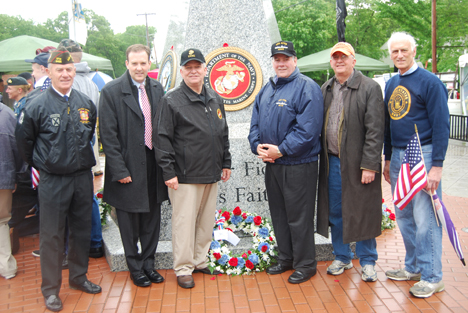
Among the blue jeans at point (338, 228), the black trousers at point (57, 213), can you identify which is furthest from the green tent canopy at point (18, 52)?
the blue jeans at point (338, 228)

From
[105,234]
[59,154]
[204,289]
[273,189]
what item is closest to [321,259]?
[273,189]

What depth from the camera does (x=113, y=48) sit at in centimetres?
4325

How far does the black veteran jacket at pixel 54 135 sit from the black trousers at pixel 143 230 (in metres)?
0.54

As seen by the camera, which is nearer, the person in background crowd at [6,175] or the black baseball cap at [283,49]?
the black baseball cap at [283,49]

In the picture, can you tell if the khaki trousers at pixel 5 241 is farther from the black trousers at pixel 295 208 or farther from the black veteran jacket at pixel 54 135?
the black trousers at pixel 295 208

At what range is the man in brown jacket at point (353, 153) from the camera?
3312 millimetres

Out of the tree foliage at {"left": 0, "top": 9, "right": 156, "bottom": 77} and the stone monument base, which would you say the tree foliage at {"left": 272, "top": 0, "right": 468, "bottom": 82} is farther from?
the tree foliage at {"left": 0, "top": 9, "right": 156, "bottom": 77}

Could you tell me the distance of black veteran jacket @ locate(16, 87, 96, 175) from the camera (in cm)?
311

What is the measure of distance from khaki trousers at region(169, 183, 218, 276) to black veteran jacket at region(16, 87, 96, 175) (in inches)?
32.7

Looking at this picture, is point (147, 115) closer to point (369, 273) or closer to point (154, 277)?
point (154, 277)

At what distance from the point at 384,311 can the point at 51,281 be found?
264 cm

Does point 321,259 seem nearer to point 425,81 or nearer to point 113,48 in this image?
point 425,81

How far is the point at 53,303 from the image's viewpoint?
3197mm

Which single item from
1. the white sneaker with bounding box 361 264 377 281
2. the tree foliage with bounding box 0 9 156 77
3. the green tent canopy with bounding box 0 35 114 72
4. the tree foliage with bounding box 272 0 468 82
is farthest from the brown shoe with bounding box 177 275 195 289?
the tree foliage with bounding box 0 9 156 77
